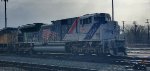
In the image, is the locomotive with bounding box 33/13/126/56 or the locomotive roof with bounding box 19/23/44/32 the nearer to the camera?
the locomotive with bounding box 33/13/126/56

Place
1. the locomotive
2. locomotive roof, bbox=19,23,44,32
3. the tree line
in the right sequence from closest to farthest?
the locomotive < locomotive roof, bbox=19,23,44,32 < the tree line

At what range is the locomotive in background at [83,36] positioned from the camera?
23266 mm

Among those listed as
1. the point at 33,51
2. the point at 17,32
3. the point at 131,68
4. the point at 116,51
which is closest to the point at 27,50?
the point at 33,51

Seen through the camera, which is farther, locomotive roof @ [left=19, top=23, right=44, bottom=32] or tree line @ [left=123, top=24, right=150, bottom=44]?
tree line @ [left=123, top=24, right=150, bottom=44]

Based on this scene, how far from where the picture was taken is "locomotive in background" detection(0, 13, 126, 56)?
23.3 m

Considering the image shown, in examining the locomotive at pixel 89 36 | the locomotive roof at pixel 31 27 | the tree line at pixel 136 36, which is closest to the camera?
the locomotive at pixel 89 36

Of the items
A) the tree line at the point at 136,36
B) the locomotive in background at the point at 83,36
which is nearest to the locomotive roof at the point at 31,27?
the locomotive in background at the point at 83,36

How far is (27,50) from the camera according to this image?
3180 centimetres

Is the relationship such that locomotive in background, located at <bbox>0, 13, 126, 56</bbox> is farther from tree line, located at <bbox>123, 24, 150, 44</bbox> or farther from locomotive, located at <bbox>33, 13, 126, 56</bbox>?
tree line, located at <bbox>123, 24, 150, 44</bbox>

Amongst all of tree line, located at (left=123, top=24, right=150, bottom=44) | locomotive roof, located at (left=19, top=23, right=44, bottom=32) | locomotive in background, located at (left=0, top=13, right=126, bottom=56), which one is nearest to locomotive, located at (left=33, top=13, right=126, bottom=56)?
locomotive in background, located at (left=0, top=13, right=126, bottom=56)

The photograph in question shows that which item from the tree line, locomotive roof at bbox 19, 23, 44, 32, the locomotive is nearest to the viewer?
the locomotive

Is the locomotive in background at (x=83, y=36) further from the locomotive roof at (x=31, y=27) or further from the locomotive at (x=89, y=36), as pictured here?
the locomotive roof at (x=31, y=27)

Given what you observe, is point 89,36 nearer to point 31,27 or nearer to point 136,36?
point 31,27

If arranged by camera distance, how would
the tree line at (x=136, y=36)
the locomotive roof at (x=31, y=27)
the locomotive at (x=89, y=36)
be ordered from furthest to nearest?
the tree line at (x=136, y=36), the locomotive roof at (x=31, y=27), the locomotive at (x=89, y=36)
